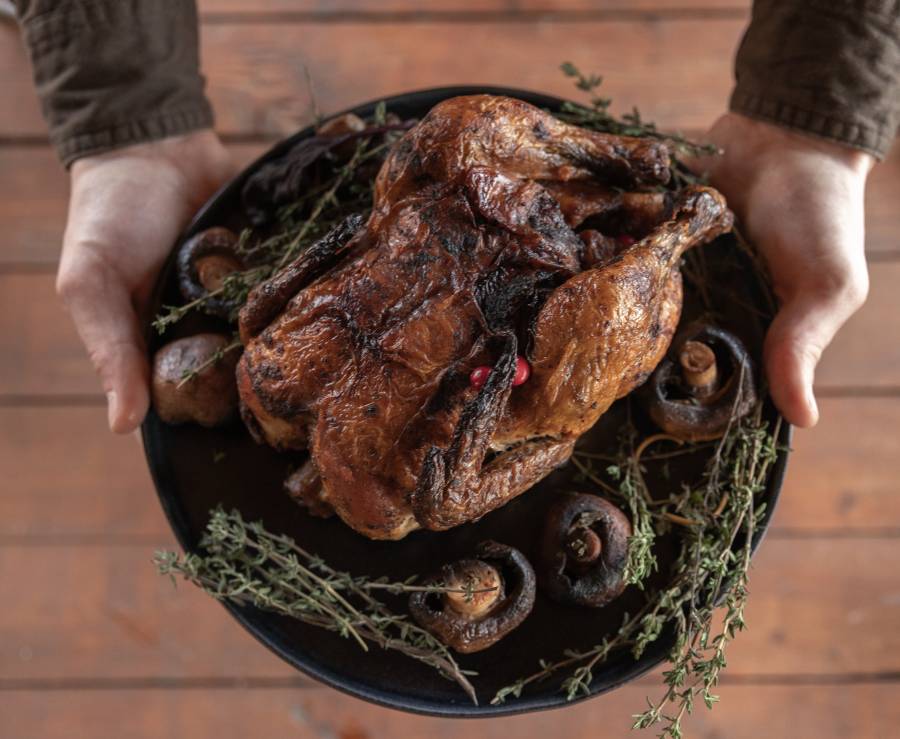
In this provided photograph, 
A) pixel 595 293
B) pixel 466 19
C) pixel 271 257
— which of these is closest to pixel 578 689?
pixel 595 293

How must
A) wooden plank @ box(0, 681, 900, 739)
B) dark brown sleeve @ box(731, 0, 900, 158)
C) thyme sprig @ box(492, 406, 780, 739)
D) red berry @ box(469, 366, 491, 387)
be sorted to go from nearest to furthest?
red berry @ box(469, 366, 491, 387), thyme sprig @ box(492, 406, 780, 739), dark brown sleeve @ box(731, 0, 900, 158), wooden plank @ box(0, 681, 900, 739)

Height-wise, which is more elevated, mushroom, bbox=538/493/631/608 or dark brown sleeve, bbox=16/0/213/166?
dark brown sleeve, bbox=16/0/213/166

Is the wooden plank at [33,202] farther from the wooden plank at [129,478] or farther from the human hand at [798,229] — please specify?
the human hand at [798,229]

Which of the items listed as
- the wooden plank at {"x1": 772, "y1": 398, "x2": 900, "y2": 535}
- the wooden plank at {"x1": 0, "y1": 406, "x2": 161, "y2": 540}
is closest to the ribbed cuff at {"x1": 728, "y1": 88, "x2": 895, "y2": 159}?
the wooden plank at {"x1": 772, "y1": 398, "x2": 900, "y2": 535}

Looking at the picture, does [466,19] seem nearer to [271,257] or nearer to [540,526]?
[271,257]

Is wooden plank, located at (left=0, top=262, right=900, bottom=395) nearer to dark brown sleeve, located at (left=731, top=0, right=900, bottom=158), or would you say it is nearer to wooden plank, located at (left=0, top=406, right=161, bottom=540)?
wooden plank, located at (left=0, top=406, right=161, bottom=540)

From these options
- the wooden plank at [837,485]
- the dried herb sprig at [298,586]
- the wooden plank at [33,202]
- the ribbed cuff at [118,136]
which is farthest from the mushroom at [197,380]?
Result: the wooden plank at [837,485]
